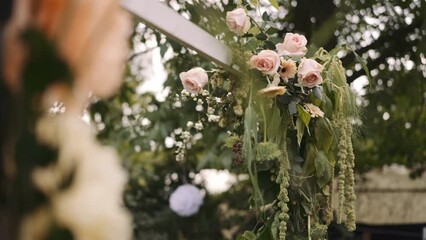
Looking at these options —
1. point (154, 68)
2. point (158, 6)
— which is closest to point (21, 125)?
point (158, 6)

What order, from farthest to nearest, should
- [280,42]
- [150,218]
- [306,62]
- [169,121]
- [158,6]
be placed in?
1. [150,218]
2. [169,121]
3. [280,42]
4. [306,62]
5. [158,6]

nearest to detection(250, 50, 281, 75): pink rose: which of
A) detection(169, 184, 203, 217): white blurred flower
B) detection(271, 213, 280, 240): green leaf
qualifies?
detection(271, 213, 280, 240): green leaf

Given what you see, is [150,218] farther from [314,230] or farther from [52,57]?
[52,57]

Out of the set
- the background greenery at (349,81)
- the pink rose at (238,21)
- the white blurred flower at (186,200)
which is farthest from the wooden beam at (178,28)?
the white blurred flower at (186,200)

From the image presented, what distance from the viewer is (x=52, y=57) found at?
390mm

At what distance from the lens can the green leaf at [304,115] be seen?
7.45 feet

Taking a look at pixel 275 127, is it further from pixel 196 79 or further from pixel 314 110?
pixel 196 79

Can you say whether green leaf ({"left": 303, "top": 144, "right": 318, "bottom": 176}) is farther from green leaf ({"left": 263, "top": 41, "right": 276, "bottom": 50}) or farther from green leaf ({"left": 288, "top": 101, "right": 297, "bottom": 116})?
green leaf ({"left": 263, "top": 41, "right": 276, "bottom": 50})

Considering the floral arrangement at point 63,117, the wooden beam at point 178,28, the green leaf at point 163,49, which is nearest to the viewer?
the floral arrangement at point 63,117

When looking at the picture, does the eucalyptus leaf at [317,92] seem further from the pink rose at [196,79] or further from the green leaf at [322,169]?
the pink rose at [196,79]

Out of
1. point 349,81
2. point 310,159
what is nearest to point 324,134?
point 310,159

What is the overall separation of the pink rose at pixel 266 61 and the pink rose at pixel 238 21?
0.35 feet

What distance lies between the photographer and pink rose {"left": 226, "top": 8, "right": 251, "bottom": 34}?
7.41 ft

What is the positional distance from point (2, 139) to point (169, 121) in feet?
14.0
